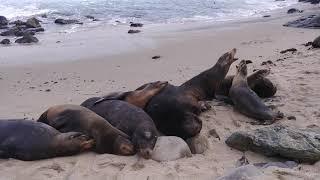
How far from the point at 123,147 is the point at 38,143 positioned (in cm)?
93

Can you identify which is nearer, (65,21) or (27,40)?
(27,40)

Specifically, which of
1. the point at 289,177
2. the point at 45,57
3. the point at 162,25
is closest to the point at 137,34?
the point at 162,25

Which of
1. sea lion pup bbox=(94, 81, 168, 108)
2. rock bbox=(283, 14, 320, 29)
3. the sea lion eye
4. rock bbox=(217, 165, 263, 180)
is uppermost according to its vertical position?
rock bbox=(217, 165, 263, 180)

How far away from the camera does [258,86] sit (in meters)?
7.45

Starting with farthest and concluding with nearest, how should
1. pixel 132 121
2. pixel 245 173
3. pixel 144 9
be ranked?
pixel 144 9 < pixel 132 121 < pixel 245 173

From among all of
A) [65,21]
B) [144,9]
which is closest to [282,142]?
[65,21]

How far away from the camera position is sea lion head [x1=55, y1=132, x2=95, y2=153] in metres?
5.41

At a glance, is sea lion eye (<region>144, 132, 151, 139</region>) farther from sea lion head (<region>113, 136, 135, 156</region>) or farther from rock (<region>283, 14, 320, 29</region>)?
rock (<region>283, 14, 320, 29</region>)

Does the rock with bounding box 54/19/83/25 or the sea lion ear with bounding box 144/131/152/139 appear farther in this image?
the rock with bounding box 54/19/83/25

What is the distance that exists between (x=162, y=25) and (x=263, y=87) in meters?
11.4

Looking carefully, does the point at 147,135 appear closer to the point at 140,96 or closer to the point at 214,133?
the point at 214,133

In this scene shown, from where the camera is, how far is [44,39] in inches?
614

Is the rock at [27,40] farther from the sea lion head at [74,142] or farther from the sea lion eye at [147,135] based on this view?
the sea lion eye at [147,135]

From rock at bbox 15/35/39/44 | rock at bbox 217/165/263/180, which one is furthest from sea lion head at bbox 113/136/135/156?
rock at bbox 15/35/39/44
